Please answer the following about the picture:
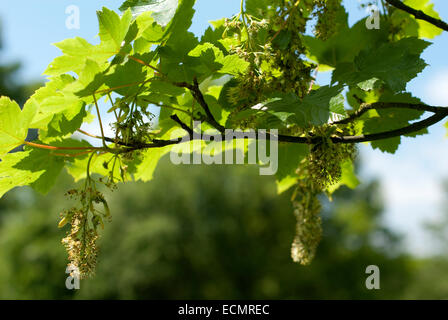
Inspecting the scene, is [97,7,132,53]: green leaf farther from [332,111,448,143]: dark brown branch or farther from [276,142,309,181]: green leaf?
[276,142,309,181]: green leaf

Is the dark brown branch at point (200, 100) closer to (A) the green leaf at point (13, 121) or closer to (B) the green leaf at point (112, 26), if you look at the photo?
(B) the green leaf at point (112, 26)

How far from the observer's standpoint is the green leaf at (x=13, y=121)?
2.98ft

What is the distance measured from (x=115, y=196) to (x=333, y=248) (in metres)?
10.9

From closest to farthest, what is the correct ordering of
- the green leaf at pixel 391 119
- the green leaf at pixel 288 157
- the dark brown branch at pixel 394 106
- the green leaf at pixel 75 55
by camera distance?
the green leaf at pixel 75 55 → the dark brown branch at pixel 394 106 → the green leaf at pixel 391 119 → the green leaf at pixel 288 157

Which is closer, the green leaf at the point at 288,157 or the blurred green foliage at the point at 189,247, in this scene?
the green leaf at the point at 288,157

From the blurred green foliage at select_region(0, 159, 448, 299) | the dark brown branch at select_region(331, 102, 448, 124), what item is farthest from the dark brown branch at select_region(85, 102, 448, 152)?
the blurred green foliage at select_region(0, 159, 448, 299)

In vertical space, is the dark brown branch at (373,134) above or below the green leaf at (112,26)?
below

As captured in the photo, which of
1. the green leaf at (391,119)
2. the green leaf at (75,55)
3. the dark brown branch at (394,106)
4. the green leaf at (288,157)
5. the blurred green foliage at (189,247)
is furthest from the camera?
the blurred green foliage at (189,247)

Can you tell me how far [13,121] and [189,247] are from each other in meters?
16.2

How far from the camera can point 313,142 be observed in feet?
3.12

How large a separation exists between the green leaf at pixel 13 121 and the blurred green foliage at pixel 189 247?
12.9m

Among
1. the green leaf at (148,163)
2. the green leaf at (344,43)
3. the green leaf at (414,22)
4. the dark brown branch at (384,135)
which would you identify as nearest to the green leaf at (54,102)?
the dark brown branch at (384,135)

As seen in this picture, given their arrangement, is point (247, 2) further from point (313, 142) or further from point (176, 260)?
point (176, 260)
